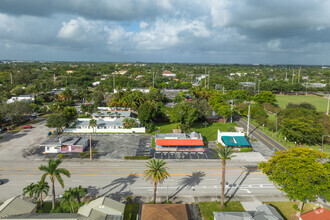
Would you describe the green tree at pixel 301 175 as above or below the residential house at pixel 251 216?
above

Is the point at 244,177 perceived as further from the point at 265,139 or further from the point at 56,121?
the point at 56,121

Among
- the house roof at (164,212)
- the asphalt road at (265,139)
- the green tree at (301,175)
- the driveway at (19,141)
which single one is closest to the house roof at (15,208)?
the house roof at (164,212)

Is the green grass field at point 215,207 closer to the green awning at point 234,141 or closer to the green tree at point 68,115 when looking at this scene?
the green awning at point 234,141

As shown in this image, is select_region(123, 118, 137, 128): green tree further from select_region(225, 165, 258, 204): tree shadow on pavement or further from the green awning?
select_region(225, 165, 258, 204): tree shadow on pavement

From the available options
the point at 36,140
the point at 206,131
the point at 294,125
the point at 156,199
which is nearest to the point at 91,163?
the point at 156,199

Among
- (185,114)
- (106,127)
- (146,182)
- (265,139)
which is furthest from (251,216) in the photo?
(106,127)

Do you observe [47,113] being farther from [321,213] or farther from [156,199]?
[321,213]
